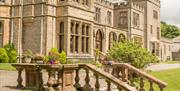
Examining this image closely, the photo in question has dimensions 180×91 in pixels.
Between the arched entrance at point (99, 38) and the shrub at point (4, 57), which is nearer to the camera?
the shrub at point (4, 57)

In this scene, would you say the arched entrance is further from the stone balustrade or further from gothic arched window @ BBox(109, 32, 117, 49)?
the stone balustrade

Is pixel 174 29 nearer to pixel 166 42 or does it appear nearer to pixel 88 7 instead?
pixel 166 42

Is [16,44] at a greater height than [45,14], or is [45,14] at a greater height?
[45,14]

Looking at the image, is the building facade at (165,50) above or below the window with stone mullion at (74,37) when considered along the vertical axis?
below

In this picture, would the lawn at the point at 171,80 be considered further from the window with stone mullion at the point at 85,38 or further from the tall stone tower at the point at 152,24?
the tall stone tower at the point at 152,24

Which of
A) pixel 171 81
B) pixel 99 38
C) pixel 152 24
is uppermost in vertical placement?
pixel 152 24

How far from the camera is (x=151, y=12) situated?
163ft

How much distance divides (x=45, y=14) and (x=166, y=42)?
4207cm

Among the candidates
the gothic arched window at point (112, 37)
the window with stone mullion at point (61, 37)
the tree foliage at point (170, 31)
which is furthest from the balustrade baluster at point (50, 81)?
the tree foliage at point (170, 31)

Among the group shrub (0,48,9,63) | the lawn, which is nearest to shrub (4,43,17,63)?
shrub (0,48,9,63)

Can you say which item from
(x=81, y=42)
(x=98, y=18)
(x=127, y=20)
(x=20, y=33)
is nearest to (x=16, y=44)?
(x=20, y=33)

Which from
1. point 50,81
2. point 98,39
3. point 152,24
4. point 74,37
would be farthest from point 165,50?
point 50,81

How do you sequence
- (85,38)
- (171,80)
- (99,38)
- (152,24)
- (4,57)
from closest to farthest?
(171,80) < (4,57) < (85,38) < (99,38) < (152,24)

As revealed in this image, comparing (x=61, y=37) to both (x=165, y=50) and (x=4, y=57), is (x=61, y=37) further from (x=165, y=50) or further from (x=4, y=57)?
(x=165, y=50)
